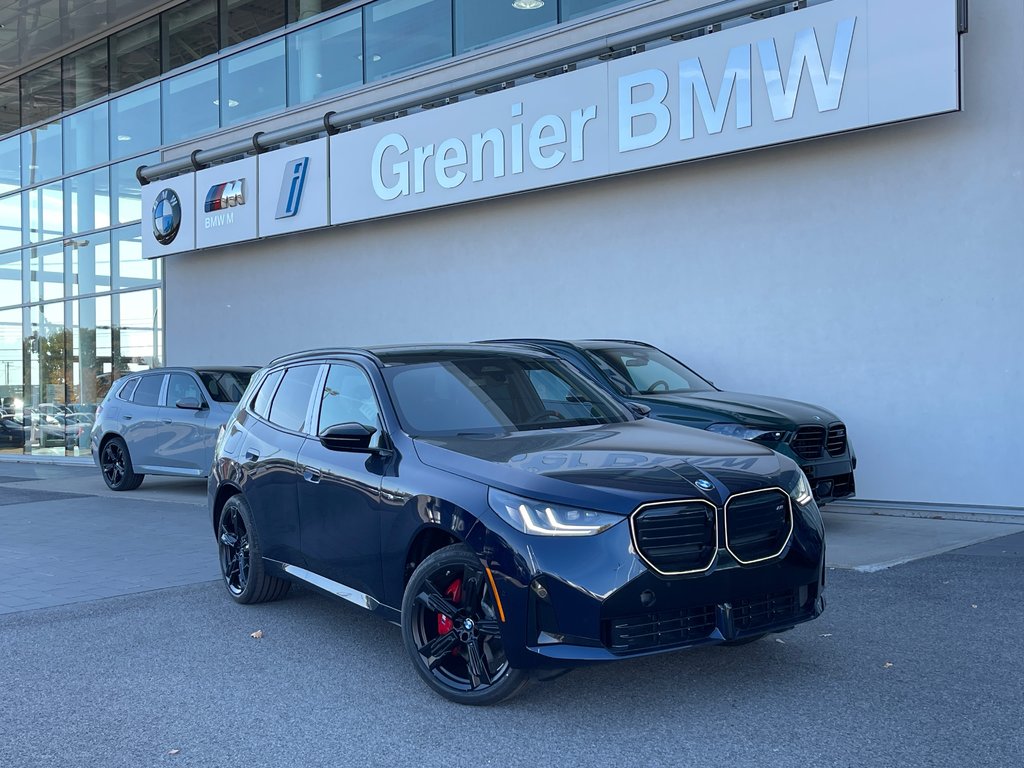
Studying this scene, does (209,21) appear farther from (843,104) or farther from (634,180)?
(843,104)

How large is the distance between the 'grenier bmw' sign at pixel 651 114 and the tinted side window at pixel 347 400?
659 cm

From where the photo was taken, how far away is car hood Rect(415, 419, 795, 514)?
14.1 ft

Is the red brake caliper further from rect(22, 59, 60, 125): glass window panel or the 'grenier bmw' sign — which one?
rect(22, 59, 60, 125): glass window panel

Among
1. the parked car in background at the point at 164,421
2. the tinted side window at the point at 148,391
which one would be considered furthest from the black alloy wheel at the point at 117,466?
the tinted side window at the point at 148,391

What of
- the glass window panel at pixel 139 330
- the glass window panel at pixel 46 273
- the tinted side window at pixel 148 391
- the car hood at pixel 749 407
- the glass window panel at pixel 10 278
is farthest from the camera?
the glass window panel at pixel 10 278

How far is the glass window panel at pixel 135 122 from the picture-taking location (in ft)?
68.5

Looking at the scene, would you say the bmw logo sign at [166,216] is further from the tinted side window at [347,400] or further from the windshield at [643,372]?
the tinted side window at [347,400]

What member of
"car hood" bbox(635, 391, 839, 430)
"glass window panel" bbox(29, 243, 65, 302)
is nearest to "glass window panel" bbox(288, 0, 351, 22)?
"glass window panel" bbox(29, 243, 65, 302)

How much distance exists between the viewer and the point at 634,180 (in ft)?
41.6

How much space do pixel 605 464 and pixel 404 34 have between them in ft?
42.7

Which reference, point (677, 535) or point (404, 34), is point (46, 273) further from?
point (677, 535)

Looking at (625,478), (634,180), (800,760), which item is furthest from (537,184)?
(800,760)

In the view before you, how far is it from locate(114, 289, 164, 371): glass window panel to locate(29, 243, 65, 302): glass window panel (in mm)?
2806

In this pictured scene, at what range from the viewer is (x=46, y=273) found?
23.8 m
